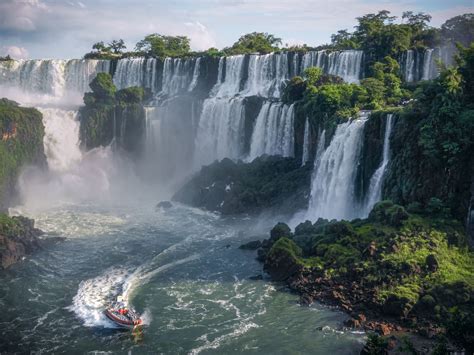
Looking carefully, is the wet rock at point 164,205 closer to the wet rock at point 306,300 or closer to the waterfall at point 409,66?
the wet rock at point 306,300

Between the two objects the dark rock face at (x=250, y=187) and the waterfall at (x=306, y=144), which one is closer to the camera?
the dark rock face at (x=250, y=187)

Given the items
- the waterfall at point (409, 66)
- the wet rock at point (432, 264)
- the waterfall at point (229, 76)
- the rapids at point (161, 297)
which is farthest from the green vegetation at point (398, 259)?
the waterfall at point (229, 76)

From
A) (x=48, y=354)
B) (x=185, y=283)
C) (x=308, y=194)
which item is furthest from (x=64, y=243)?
(x=308, y=194)

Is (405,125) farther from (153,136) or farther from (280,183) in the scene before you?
(153,136)

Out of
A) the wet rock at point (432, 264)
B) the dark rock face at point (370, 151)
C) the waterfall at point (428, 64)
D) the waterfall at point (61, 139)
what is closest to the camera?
the wet rock at point (432, 264)

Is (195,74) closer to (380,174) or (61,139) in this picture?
(61,139)
